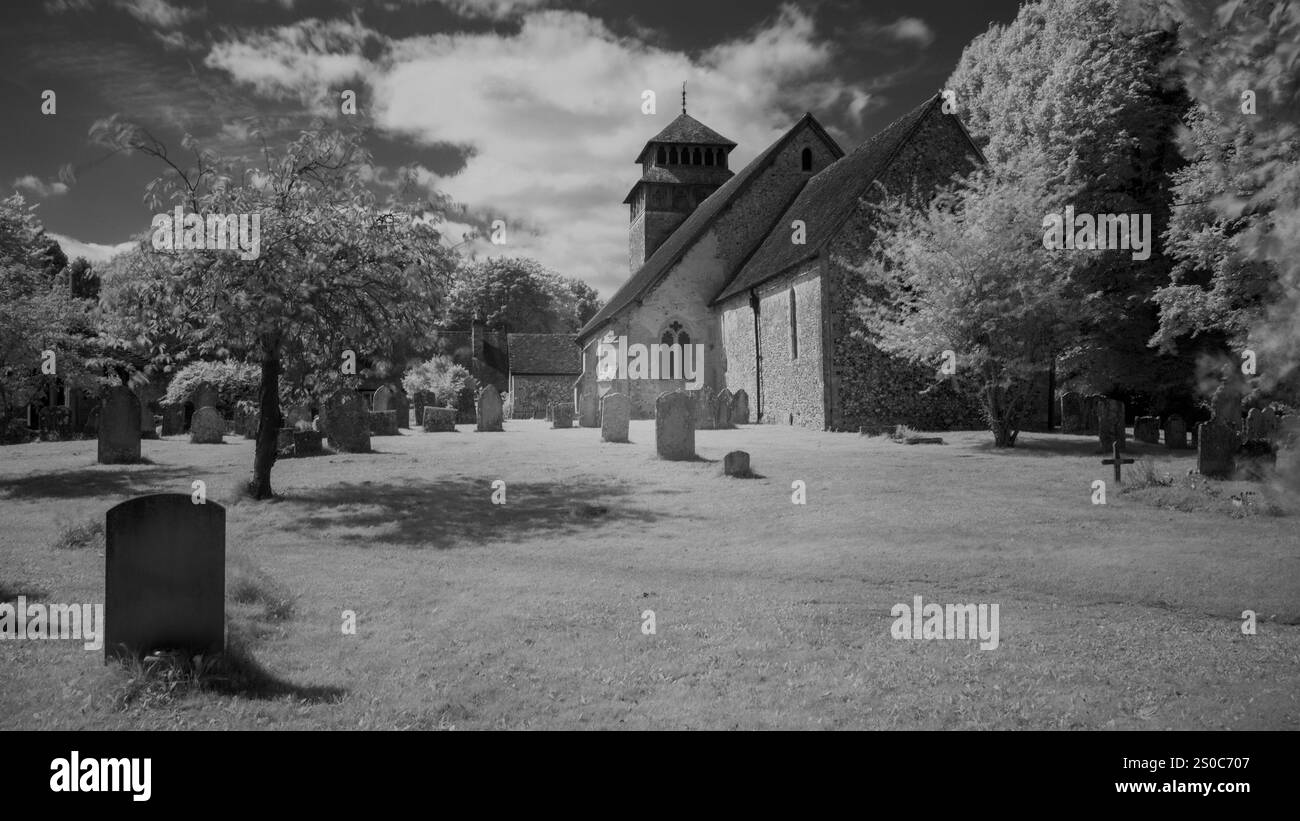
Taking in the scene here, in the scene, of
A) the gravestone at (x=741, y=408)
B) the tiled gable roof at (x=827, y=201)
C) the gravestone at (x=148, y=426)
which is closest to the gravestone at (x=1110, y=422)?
the tiled gable roof at (x=827, y=201)

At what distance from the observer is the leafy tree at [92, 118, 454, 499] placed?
11.4 m

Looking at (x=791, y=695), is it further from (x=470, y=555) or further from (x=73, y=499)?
(x=73, y=499)

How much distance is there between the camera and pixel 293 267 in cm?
1164

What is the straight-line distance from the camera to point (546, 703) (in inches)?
186

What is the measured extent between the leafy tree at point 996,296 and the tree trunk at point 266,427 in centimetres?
1443

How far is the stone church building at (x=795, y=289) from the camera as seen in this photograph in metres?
23.8

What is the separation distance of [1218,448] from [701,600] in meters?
10.5

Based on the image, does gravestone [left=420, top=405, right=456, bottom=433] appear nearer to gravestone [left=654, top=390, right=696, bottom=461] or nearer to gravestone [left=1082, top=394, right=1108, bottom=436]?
gravestone [left=654, top=390, right=696, bottom=461]

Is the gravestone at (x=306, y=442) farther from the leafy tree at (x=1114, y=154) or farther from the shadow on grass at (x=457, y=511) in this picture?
the leafy tree at (x=1114, y=154)

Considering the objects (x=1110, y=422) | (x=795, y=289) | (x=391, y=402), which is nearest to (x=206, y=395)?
(x=391, y=402)

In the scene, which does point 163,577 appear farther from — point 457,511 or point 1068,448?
point 1068,448

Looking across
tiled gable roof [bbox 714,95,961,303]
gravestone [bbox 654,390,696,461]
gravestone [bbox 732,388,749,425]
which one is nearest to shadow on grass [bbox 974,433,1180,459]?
gravestone [bbox 654,390,696,461]

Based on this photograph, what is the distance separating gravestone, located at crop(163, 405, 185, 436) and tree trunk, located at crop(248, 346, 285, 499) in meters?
16.0
